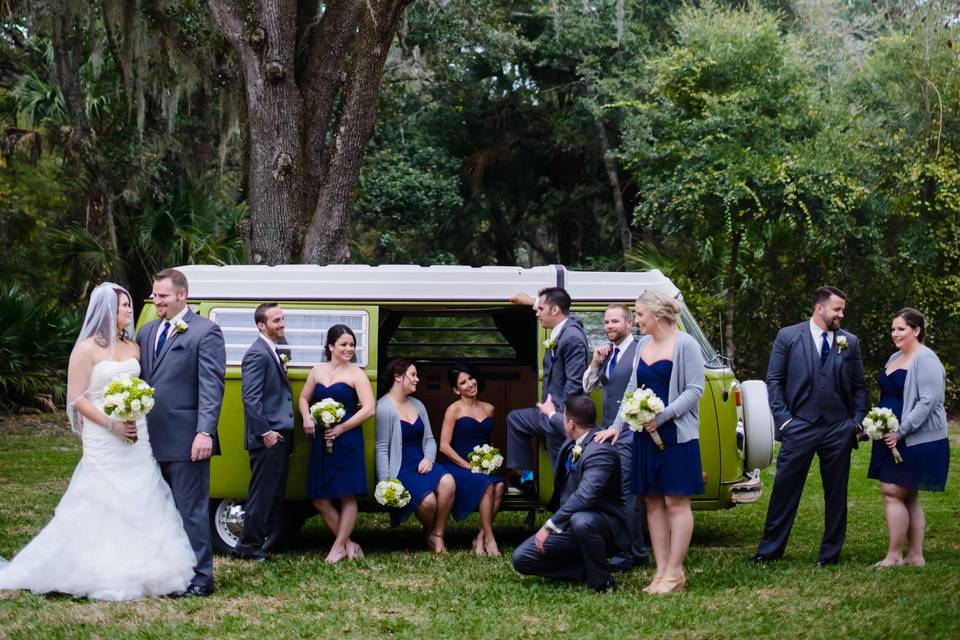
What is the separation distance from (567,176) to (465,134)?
8.89ft

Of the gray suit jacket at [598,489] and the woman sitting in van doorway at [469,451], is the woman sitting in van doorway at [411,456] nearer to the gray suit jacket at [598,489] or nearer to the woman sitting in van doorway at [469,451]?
the woman sitting in van doorway at [469,451]

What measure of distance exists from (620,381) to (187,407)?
2772mm

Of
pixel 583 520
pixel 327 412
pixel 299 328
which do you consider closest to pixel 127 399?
pixel 327 412

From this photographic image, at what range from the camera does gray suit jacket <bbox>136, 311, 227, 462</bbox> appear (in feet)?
24.6

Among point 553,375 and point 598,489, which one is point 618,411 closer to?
point 553,375

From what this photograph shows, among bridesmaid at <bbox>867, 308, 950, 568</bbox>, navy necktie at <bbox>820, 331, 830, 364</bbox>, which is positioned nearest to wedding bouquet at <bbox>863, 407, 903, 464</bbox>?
bridesmaid at <bbox>867, 308, 950, 568</bbox>

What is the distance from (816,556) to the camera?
8836 millimetres

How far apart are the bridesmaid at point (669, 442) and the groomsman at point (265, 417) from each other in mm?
2310

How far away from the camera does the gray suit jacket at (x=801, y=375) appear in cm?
829

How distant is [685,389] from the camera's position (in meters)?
7.37

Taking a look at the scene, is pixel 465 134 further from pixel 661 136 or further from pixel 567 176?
pixel 661 136

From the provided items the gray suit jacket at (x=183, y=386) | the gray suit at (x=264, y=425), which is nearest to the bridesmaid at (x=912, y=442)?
the gray suit at (x=264, y=425)

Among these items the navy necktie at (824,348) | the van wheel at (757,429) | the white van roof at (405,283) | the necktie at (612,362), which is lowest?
the van wheel at (757,429)

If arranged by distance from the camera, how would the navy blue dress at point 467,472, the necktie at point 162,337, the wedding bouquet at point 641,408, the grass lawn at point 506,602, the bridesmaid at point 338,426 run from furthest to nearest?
the navy blue dress at point 467,472 < the bridesmaid at point 338,426 < the necktie at point 162,337 < the wedding bouquet at point 641,408 < the grass lawn at point 506,602
